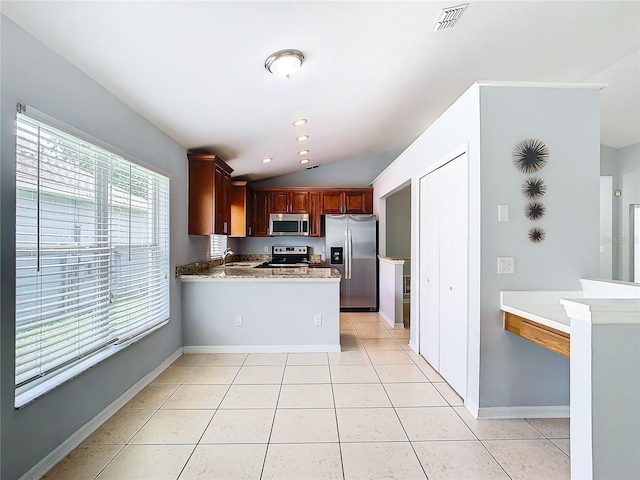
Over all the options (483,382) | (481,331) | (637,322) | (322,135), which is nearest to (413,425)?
(483,382)

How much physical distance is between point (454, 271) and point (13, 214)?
111 inches

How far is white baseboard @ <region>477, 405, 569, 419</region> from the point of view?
2.18 meters

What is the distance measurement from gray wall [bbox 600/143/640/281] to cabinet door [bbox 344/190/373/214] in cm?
364

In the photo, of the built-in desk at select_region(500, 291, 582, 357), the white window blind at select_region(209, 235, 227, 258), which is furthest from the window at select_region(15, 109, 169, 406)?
the built-in desk at select_region(500, 291, 582, 357)

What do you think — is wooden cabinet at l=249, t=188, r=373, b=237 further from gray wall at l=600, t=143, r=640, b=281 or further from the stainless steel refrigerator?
gray wall at l=600, t=143, r=640, b=281

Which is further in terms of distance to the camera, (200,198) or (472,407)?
(200,198)

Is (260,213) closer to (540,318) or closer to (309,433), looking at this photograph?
(309,433)

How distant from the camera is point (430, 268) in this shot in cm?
311

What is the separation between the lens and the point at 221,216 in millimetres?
3844

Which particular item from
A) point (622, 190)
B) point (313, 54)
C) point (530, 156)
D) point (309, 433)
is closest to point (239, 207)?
point (313, 54)

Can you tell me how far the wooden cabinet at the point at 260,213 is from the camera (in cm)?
586

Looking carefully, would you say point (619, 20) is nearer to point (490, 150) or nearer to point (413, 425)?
point (490, 150)

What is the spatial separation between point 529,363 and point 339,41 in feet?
8.48

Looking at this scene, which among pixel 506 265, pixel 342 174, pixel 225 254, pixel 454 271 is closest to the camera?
pixel 506 265
